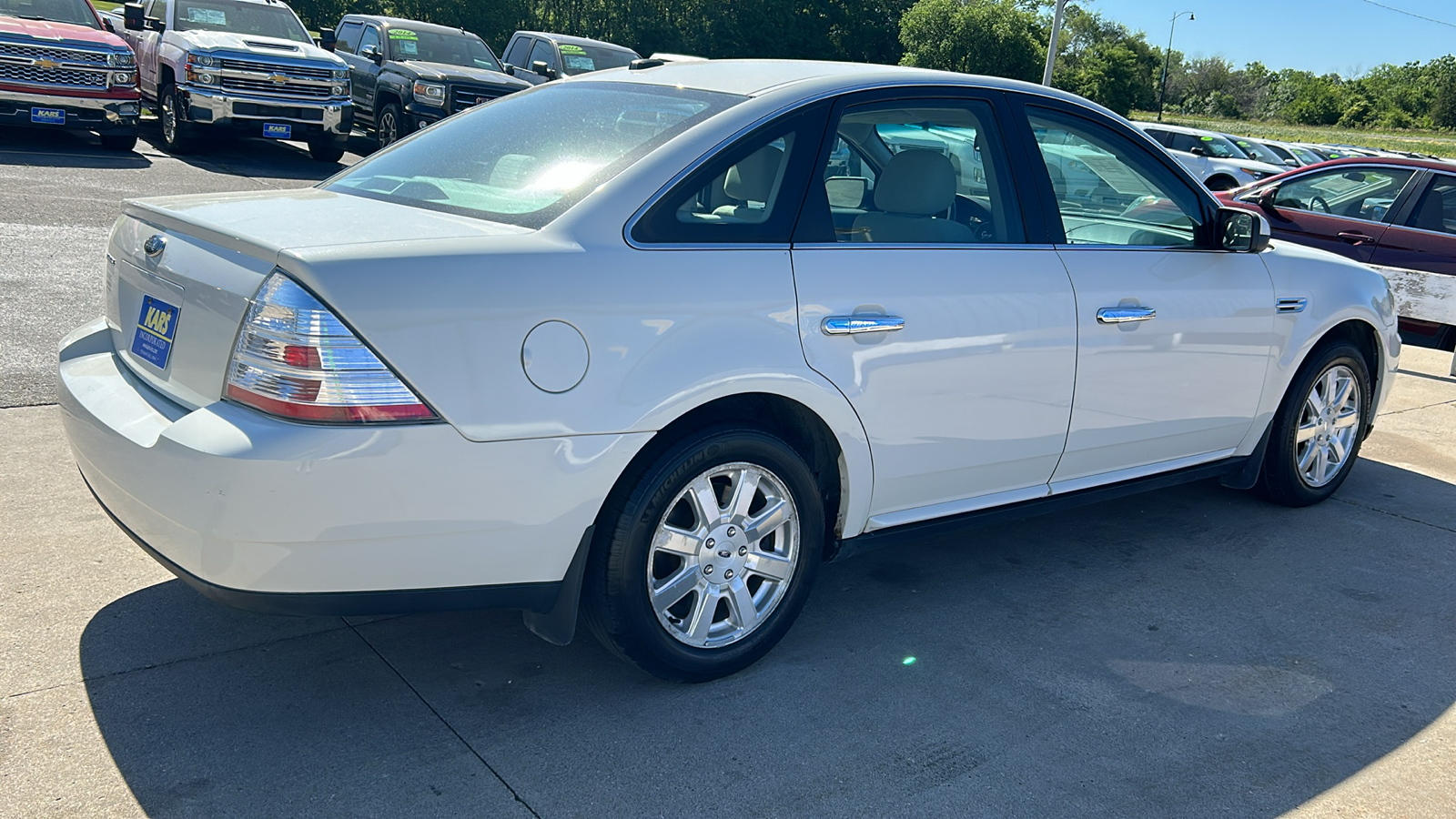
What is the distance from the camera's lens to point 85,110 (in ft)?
43.8

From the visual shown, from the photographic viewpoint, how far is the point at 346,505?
2686 mm

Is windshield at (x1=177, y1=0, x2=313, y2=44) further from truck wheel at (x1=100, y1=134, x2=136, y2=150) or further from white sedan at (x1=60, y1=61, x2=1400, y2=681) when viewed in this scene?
white sedan at (x1=60, y1=61, x2=1400, y2=681)

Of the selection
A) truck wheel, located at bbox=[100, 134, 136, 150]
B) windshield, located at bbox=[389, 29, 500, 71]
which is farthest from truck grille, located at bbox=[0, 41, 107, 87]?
windshield, located at bbox=[389, 29, 500, 71]

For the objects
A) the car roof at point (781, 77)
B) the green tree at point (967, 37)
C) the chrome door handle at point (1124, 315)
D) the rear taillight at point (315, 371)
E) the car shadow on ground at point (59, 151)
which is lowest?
the car shadow on ground at point (59, 151)

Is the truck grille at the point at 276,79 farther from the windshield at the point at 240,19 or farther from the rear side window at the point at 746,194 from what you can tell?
the rear side window at the point at 746,194

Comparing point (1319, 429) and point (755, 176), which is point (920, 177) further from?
point (1319, 429)

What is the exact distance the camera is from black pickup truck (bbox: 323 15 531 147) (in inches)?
595

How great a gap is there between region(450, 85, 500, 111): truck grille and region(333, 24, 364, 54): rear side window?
3.26 meters

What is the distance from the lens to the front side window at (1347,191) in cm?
969

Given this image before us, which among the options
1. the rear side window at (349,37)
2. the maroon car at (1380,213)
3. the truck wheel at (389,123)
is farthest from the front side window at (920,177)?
the rear side window at (349,37)

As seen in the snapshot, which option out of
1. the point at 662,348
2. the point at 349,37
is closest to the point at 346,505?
the point at 662,348

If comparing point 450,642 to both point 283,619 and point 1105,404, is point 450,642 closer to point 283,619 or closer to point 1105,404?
point 283,619

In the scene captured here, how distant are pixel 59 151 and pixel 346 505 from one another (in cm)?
1335

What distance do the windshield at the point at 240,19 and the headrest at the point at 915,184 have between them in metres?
13.1
